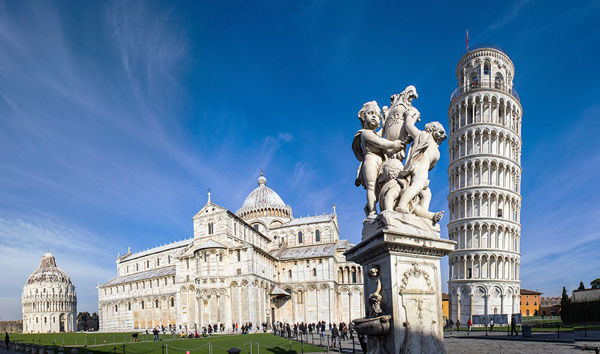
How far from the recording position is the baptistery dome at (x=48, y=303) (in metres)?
120

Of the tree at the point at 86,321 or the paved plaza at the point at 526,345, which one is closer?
the paved plaza at the point at 526,345

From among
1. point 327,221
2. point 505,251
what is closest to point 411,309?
point 505,251

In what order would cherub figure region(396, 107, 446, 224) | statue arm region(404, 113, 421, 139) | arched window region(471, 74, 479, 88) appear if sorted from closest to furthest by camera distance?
1. cherub figure region(396, 107, 446, 224)
2. statue arm region(404, 113, 421, 139)
3. arched window region(471, 74, 479, 88)

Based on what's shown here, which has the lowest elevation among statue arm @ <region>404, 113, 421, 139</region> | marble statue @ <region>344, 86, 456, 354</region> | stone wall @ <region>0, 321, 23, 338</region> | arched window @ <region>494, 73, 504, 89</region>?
stone wall @ <region>0, 321, 23, 338</region>

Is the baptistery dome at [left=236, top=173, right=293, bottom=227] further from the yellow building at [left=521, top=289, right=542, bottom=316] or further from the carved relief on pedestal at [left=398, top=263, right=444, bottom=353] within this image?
the carved relief on pedestal at [left=398, top=263, right=444, bottom=353]

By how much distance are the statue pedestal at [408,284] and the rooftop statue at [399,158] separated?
0.87 feet

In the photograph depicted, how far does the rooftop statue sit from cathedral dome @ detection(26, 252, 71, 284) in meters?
145

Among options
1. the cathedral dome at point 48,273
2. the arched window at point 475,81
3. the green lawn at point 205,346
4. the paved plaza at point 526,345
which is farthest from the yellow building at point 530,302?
the cathedral dome at point 48,273

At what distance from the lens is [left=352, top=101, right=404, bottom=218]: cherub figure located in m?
5.80

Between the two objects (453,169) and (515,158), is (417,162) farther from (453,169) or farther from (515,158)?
(515,158)

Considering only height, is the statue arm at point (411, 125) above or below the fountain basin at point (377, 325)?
above

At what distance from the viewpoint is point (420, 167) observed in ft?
18.2

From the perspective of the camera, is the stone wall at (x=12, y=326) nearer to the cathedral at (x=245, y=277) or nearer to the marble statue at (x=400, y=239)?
the cathedral at (x=245, y=277)

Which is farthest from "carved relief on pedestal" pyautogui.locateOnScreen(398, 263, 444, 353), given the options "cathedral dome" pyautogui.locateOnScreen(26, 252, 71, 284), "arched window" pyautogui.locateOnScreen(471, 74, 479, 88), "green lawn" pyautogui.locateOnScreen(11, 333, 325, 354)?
"cathedral dome" pyautogui.locateOnScreen(26, 252, 71, 284)
